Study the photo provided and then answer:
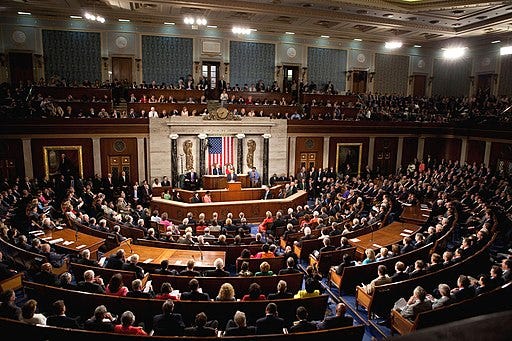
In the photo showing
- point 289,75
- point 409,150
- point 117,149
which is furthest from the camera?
point 289,75

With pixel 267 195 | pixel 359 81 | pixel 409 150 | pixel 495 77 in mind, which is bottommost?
pixel 267 195

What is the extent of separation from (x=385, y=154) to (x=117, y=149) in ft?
49.8

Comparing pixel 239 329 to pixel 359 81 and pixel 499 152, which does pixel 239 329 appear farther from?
pixel 359 81

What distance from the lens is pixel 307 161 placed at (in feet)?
66.4

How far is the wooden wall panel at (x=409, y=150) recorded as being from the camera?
22352 millimetres

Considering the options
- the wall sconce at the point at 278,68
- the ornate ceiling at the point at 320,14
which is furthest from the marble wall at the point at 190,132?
the wall sconce at the point at 278,68

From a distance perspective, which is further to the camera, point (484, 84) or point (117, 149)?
point (484, 84)

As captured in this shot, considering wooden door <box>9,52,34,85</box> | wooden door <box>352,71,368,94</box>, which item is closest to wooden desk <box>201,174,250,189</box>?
wooden door <box>9,52,34,85</box>

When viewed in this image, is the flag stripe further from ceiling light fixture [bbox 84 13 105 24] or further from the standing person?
ceiling light fixture [bbox 84 13 105 24]

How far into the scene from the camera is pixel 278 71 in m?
23.6

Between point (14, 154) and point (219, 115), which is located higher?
point (219, 115)

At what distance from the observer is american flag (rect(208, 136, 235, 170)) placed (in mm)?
18031

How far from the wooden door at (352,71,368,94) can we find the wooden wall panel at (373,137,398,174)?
5.14m

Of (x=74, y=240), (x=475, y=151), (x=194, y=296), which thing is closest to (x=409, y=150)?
(x=475, y=151)
